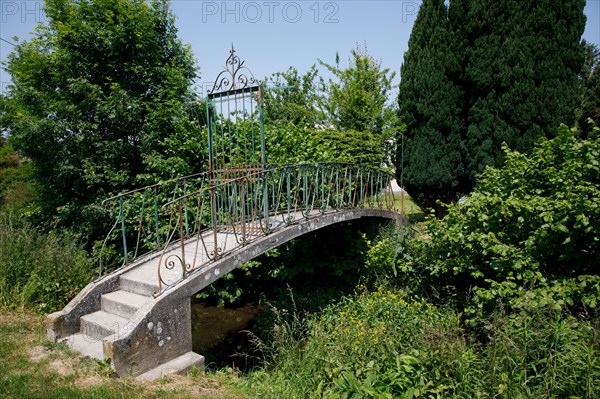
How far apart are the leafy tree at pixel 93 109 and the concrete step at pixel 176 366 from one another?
429 cm

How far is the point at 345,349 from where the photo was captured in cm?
412

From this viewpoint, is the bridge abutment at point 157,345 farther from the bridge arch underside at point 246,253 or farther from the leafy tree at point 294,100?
the leafy tree at point 294,100

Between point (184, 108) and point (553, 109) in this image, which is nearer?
point (184, 108)

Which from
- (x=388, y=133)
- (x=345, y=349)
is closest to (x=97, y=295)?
(x=345, y=349)

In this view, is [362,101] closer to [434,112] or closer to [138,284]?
[434,112]

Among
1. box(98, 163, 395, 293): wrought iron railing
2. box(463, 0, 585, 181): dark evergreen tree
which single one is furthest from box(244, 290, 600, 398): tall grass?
box(463, 0, 585, 181): dark evergreen tree

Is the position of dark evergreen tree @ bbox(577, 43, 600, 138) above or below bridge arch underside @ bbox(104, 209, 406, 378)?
above

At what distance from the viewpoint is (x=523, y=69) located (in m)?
9.44

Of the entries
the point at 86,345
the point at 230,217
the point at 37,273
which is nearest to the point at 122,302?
the point at 86,345

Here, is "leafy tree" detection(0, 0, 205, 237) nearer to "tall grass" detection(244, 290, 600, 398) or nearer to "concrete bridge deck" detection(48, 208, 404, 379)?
"concrete bridge deck" detection(48, 208, 404, 379)

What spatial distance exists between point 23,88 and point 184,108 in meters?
3.05

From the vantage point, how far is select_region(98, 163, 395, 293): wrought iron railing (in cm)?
501

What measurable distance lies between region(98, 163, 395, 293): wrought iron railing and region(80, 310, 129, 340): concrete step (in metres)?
0.66

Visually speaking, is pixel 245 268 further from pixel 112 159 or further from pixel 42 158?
pixel 42 158
